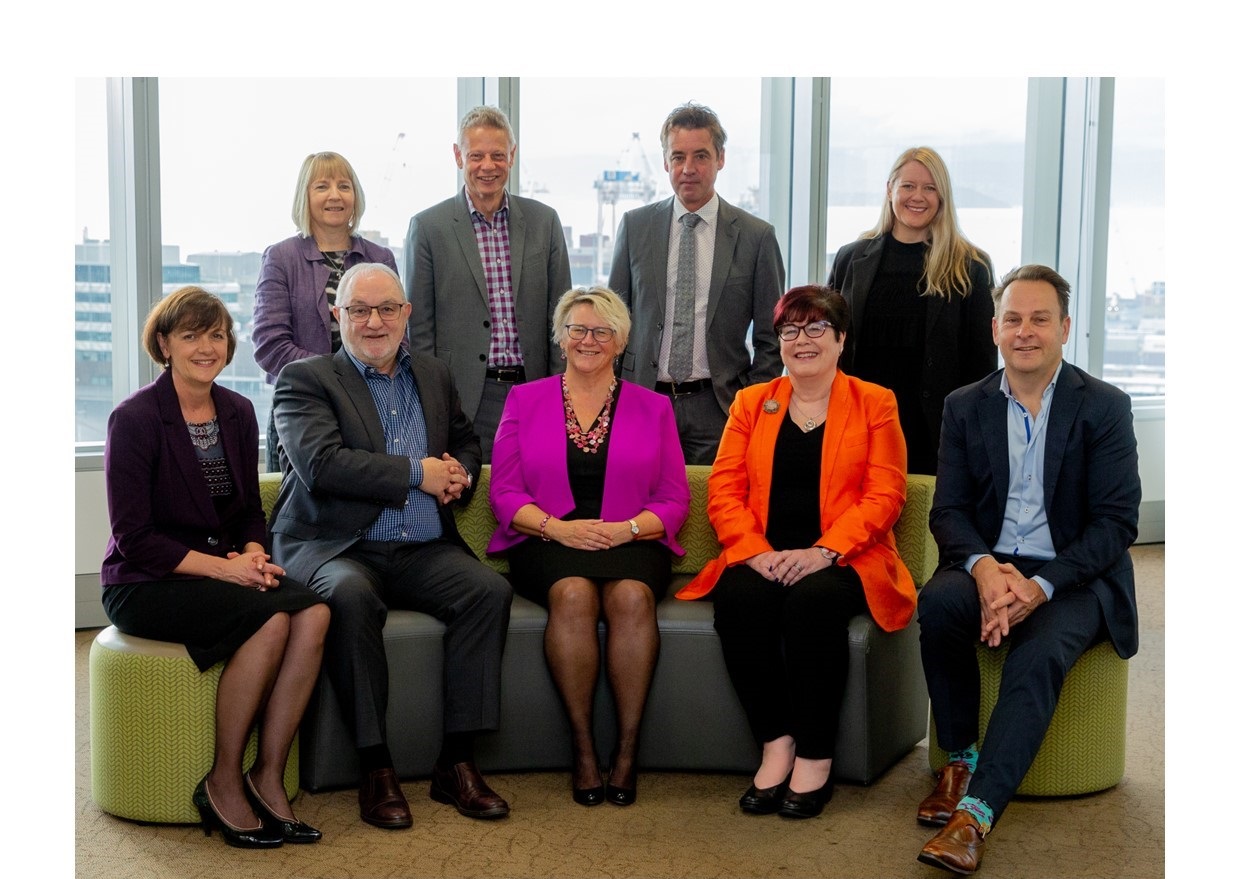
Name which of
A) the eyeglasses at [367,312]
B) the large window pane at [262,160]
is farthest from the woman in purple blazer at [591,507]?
the large window pane at [262,160]

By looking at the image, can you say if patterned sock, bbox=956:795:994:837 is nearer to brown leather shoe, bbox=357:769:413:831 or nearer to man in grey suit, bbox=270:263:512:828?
man in grey suit, bbox=270:263:512:828

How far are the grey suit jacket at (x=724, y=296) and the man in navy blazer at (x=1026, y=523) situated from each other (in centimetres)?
93

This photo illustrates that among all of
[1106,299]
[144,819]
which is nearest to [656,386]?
[144,819]

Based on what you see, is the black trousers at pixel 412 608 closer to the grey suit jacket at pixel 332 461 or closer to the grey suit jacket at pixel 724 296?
the grey suit jacket at pixel 332 461

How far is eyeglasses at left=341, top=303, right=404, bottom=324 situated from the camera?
3.47m

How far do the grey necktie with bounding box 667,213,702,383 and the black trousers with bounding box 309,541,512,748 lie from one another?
41.9 inches

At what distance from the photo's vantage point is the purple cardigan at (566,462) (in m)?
3.58

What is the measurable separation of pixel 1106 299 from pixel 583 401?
4370 millimetres

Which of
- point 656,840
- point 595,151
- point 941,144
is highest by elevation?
Result: point 941,144

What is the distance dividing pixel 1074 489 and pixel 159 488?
232 cm

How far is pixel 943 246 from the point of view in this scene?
12.9 ft

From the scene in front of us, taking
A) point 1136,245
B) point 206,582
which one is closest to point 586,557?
point 206,582

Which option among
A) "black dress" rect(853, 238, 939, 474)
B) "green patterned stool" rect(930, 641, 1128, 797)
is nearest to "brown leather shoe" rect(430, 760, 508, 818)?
"green patterned stool" rect(930, 641, 1128, 797)

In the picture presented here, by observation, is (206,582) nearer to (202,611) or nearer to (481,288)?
(202,611)
